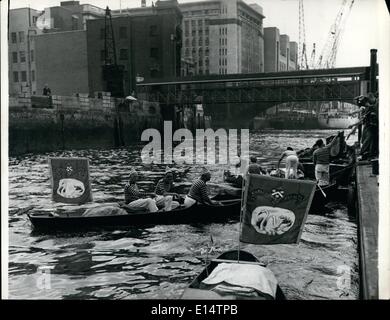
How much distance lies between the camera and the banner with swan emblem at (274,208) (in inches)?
328

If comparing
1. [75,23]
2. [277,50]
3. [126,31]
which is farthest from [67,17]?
[277,50]

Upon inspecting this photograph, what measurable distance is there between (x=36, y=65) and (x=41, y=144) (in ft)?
44.7

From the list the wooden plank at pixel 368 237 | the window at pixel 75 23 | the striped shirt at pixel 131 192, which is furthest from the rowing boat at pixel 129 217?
the window at pixel 75 23

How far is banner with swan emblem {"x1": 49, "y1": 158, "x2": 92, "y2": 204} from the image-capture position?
12.1 m

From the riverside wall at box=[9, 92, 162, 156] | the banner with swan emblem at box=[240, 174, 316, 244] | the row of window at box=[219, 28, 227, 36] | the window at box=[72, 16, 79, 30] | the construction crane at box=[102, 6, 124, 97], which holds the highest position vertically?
the window at box=[72, 16, 79, 30]

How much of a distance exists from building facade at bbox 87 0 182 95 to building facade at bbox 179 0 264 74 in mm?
4254

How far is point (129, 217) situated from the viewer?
1334 centimetres

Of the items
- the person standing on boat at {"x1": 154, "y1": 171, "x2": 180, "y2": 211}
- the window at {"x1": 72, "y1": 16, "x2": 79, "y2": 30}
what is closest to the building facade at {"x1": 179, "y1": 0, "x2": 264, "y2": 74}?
the person standing on boat at {"x1": 154, "y1": 171, "x2": 180, "y2": 211}

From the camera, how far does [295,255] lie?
11.3 meters

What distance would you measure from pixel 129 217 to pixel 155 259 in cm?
243

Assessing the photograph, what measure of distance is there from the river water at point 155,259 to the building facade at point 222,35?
6.65 m

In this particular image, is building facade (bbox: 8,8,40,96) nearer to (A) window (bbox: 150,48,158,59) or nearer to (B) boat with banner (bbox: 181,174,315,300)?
(A) window (bbox: 150,48,158,59)

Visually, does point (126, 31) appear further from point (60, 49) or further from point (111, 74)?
point (60, 49)

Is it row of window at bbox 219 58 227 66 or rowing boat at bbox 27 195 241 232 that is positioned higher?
row of window at bbox 219 58 227 66
